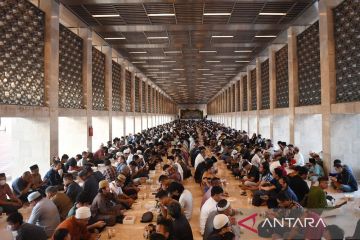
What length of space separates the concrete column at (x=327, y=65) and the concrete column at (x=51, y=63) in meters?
8.98

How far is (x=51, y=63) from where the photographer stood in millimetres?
10977

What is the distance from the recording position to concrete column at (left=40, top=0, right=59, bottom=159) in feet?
35.8

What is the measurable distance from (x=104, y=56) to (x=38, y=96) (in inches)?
344

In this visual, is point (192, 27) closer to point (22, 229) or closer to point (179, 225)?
point (179, 225)

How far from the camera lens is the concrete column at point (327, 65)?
11.1 metres

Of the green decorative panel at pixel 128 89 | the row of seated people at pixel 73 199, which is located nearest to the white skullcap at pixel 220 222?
the row of seated people at pixel 73 199

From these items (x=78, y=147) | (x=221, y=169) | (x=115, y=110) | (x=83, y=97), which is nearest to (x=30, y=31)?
(x=83, y=97)

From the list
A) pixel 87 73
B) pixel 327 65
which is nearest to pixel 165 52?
pixel 87 73

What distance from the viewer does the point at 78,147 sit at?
1485 cm

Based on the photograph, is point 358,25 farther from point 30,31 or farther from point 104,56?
point 104,56

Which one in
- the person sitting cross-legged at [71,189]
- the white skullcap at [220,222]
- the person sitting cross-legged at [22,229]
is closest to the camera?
the white skullcap at [220,222]

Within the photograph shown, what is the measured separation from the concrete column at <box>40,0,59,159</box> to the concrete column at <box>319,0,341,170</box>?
8979mm

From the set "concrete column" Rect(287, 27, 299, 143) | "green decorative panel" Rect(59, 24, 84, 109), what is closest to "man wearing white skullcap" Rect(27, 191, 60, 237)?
"green decorative panel" Rect(59, 24, 84, 109)

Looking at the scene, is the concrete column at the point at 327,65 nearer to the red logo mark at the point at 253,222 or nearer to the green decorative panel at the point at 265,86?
the red logo mark at the point at 253,222
